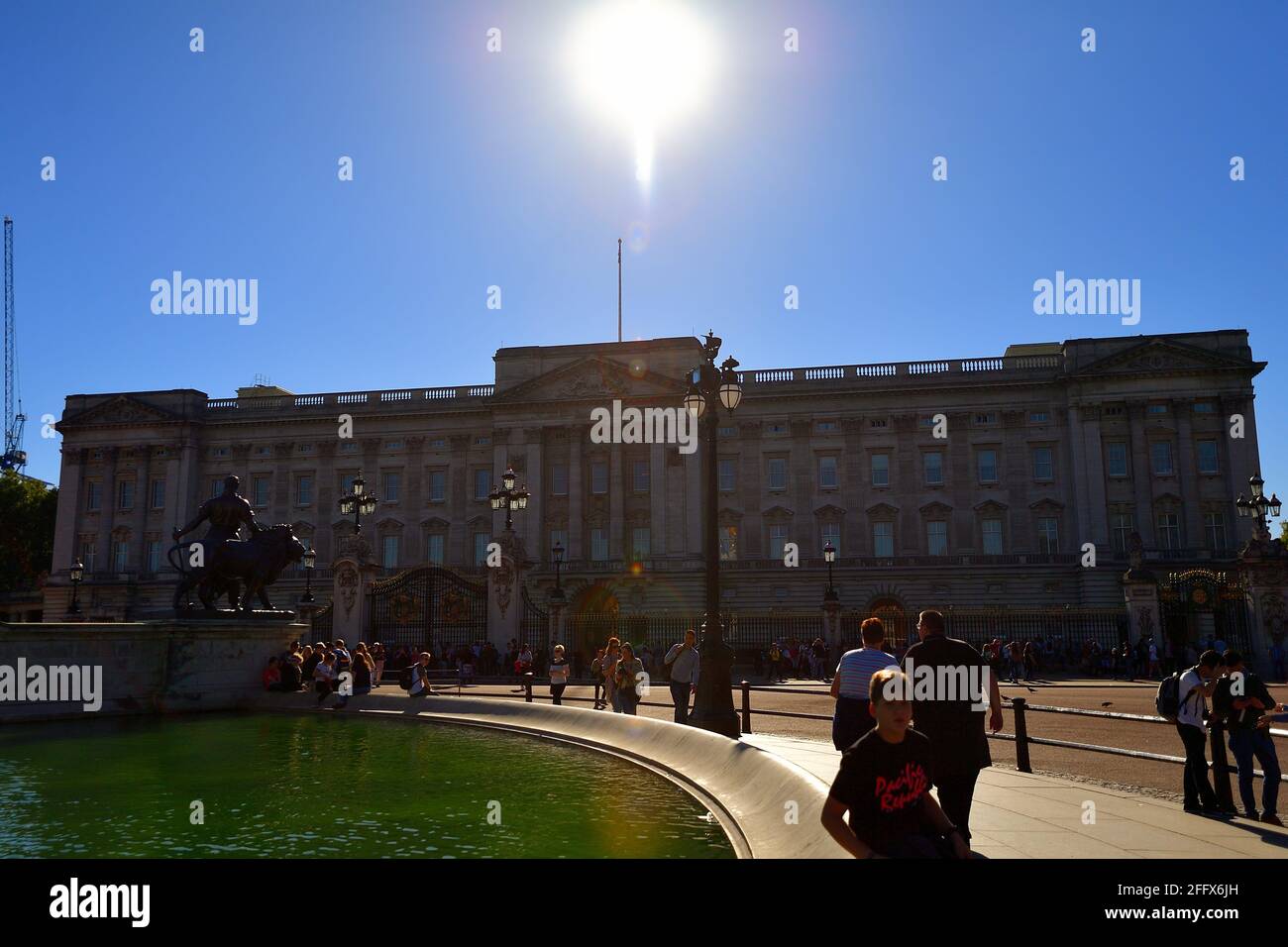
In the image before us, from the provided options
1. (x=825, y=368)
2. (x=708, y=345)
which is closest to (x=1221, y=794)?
(x=708, y=345)

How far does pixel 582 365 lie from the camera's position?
194 ft

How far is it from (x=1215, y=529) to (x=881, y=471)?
733 inches

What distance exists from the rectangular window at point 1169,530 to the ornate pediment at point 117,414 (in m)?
65.2

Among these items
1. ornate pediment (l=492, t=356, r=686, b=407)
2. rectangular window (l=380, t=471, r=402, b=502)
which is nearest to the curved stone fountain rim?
ornate pediment (l=492, t=356, r=686, b=407)

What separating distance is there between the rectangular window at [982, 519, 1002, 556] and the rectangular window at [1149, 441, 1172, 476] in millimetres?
9264

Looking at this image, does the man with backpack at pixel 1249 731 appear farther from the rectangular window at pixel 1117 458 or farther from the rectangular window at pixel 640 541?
the rectangular window at pixel 1117 458

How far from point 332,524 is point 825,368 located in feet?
114

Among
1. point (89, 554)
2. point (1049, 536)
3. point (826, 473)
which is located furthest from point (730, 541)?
point (89, 554)

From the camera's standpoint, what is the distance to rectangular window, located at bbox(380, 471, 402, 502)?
62969 mm

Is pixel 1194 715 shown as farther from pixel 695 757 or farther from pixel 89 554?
pixel 89 554

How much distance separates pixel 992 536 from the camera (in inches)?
2179

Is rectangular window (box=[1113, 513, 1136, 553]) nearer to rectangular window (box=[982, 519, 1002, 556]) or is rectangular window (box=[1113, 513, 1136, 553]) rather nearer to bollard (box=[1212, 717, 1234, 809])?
rectangular window (box=[982, 519, 1002, 556])
